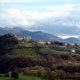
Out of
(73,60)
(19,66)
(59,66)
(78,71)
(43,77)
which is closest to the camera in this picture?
(43,77)

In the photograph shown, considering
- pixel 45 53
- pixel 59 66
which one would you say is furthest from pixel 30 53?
pixel 59 66

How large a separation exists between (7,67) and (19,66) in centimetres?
586

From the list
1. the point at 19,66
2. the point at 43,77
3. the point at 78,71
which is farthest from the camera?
the point at 19,66

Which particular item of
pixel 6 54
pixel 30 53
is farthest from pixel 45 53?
pixel 6 54

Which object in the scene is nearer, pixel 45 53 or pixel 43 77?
pixel 43 77

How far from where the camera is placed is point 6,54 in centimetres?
18688

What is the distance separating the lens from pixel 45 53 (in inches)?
7461

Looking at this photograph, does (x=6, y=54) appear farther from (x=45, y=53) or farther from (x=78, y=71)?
(x=78, y=71)

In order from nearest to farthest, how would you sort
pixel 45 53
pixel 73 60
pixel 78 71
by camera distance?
1. pixel 78 71
2. pixel 73 60
3. pixel 45 53

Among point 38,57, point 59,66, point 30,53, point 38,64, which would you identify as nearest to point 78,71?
point 59,66

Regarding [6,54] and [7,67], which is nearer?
[7,67]

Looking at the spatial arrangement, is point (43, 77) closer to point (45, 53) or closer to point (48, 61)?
point (48, 61)

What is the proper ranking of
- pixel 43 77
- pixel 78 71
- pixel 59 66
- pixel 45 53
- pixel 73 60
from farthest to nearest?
pixel 45 53, pixel 73 60, pixel 59 66, pixel 78 71, pixel 43 77

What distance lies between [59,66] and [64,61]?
20992 mm
